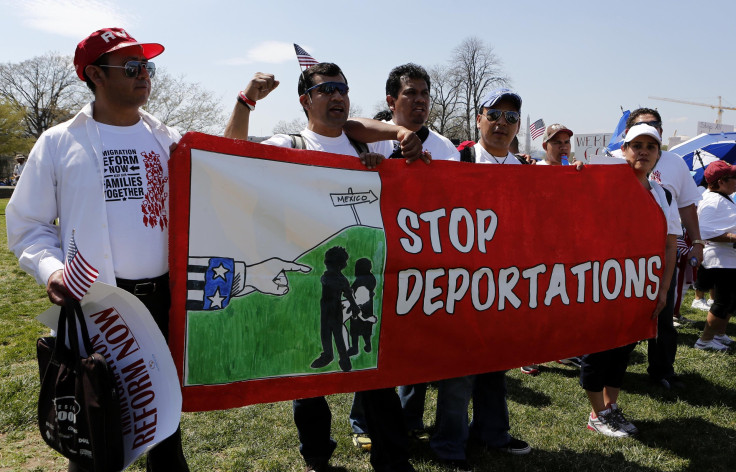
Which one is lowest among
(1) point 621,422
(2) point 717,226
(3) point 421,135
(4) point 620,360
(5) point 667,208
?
(1) point 621,422

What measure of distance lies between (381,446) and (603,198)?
6.95ft

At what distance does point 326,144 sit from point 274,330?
1073 millimetres

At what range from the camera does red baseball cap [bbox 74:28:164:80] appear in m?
2.50

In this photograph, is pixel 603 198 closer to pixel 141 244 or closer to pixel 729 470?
pixel 729 470

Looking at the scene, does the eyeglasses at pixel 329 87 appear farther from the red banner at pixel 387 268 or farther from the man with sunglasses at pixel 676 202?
the man with sunglasses at pixel 676 202

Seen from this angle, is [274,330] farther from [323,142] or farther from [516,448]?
[516,448]

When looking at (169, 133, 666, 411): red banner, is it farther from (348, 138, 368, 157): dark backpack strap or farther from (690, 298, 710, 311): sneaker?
(690, 298, 710, 311): sneaker


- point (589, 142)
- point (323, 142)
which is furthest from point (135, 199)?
point (589, 142)

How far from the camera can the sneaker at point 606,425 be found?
12.5 feet

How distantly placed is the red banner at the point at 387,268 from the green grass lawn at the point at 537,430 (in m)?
0.64

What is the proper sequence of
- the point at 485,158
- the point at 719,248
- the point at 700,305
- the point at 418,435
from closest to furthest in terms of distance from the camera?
1. the point at 485,158
2. the point at 418,435
3. the point at 719,248
4. the point at 700,305

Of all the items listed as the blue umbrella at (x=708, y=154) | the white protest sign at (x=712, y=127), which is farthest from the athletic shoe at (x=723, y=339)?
the white protest sign at (x=712, y=127)

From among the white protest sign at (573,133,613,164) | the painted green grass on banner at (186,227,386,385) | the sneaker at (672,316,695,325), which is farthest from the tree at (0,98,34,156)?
the painted green grass on banner at (186,227,386,385)

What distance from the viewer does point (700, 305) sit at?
313 inches
